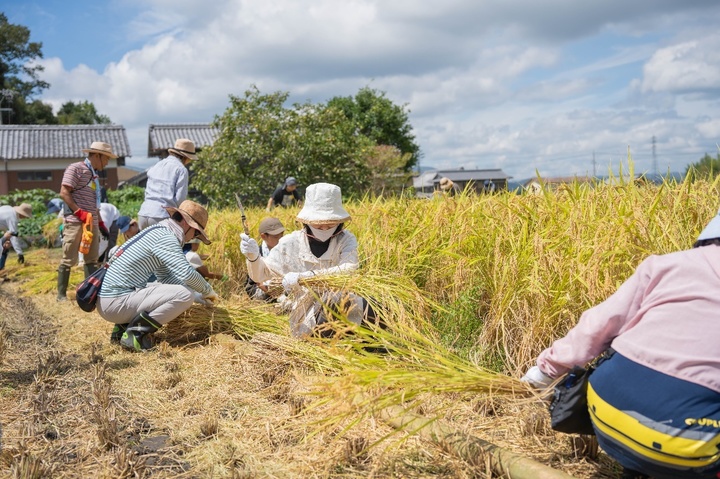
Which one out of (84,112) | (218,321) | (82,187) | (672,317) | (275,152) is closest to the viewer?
(672,317)

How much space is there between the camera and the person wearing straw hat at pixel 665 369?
5.85ft

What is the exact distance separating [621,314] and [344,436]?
1.28 metres

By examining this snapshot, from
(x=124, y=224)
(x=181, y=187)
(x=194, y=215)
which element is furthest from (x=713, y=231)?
(x=124, y=224)

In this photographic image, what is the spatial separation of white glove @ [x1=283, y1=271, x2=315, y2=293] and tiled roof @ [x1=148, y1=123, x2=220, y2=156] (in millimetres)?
25332

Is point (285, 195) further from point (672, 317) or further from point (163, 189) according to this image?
point (672, 317)

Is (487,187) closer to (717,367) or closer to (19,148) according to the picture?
(717,367)

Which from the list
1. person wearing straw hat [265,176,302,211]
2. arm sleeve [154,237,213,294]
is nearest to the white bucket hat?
arm sleeve [154,237,213,294]

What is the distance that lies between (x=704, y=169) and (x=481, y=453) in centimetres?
265

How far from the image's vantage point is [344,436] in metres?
2.66

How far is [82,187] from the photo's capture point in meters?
6.38

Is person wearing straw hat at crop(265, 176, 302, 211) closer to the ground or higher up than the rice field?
higher up

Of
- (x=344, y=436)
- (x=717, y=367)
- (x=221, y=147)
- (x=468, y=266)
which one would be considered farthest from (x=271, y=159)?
(x=717, y=367)

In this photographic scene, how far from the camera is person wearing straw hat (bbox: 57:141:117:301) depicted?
627cm

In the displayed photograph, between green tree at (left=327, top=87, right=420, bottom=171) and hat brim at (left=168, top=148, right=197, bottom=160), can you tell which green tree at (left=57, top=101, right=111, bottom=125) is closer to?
green tree at (left=327, top=87, right=420, bottom=171)
